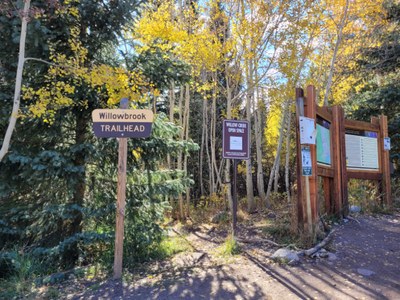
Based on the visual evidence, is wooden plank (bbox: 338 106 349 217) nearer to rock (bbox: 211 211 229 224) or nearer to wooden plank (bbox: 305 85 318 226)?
wooden plank (bbox: 305 85 318 226)

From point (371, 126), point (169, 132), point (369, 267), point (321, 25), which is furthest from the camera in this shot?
point (321, 25)

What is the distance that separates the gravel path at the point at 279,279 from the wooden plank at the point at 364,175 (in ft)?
8.94

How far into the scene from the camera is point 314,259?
15.8ft

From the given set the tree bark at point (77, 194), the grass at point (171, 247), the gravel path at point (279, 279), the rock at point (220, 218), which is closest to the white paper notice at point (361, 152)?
the gravel path at point (279, 279)

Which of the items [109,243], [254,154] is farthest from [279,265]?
[254,154]

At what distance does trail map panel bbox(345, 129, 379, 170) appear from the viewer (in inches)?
319

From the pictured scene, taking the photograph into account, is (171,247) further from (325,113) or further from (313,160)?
(325,113)

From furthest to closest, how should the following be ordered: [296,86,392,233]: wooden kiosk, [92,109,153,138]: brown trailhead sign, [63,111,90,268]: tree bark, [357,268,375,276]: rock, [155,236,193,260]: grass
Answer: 1. [155,236,193,260]: grass
2. [63,111,90,268]: tree bark
3. [296,86,392,233]: wooden kiosk
4. [92,109,153,138]: brown trailhead sign
5. [357,268,375,276]: rock

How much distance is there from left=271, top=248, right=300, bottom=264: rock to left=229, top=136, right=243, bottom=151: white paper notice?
1737mm

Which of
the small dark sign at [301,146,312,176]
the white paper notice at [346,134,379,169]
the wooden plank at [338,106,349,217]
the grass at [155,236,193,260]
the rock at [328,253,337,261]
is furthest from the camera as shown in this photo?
the white paper notice at [346,134,379,169]

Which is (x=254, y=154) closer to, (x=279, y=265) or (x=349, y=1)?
(x=349, y=1)

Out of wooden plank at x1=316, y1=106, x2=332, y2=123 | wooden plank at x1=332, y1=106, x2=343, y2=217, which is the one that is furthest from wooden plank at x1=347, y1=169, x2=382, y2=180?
wooden plank at x1=316, y1=106, x2=332, y2=123

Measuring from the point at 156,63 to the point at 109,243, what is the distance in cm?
339

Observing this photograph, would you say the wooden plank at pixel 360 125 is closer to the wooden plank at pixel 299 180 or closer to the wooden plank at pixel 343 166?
the wooden plank at pixel 343 166
